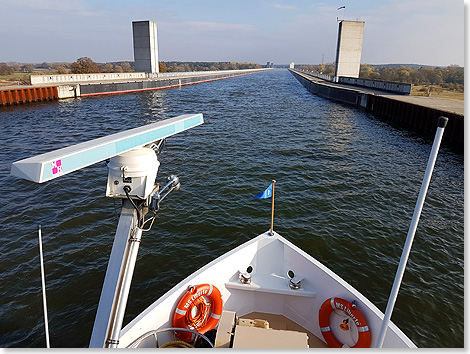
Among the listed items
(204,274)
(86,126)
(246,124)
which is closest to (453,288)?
(204,274)

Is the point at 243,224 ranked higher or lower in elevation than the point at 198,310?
lower

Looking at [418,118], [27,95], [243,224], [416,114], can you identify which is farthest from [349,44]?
[243,224]

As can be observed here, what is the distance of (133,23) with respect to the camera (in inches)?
3514

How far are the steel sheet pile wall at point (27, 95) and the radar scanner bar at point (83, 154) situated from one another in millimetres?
50067

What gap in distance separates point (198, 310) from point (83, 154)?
542 centimetres

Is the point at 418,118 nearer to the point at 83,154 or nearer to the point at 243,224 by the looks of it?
the point at 243,224

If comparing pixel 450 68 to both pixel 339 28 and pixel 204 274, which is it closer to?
pixel 339 28

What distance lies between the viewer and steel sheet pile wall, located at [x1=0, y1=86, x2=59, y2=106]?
43.5 meters

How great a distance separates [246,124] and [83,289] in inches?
1084

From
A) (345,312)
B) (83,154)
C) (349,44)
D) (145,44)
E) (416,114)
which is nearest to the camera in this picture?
(83,154)

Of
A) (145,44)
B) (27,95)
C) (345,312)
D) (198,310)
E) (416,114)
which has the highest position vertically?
(145,44)

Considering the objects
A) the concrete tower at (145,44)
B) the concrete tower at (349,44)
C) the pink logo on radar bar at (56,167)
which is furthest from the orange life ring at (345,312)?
the concrete tower at (145,44)

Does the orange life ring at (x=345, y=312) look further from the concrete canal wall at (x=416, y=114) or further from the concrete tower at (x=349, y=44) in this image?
the concrete tower at (x=349, y=44)

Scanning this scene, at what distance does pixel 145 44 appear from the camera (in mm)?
89688
